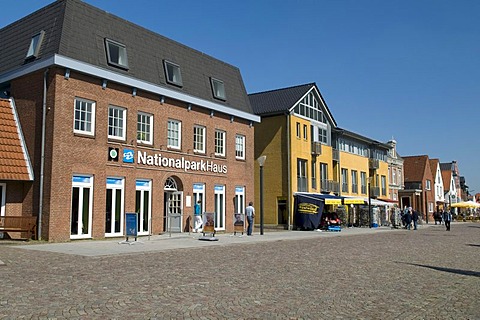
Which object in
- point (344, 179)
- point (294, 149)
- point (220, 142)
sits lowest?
point (344, 179)

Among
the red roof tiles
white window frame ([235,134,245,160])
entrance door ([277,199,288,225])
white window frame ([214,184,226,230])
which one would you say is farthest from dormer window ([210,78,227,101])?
the red roof tiles

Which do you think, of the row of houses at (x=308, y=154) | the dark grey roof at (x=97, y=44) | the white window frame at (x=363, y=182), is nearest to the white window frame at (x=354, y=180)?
the row of houses at (x=308, y=154)

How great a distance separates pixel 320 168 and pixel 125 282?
109 ft

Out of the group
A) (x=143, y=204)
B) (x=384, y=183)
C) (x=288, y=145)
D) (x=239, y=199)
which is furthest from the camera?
(x=384, y=183)

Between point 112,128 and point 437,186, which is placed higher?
point 112,128

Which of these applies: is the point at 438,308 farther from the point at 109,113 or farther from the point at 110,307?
the point at 109,113

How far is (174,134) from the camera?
25.3 metres

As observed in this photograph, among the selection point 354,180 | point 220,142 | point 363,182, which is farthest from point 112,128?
point 363,182

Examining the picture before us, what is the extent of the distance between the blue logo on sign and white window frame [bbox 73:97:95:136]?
1.93 meters

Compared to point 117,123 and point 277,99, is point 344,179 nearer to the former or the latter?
point 277,99

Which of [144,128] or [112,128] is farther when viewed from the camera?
[144,128]

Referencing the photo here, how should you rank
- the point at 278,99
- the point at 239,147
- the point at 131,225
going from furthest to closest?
the point at 278,99
the point at 239,147
the point at 131,225

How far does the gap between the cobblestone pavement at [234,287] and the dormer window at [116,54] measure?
10.3 m

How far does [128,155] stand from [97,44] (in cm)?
505
